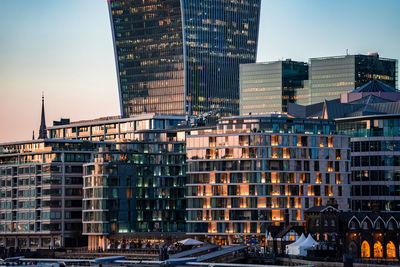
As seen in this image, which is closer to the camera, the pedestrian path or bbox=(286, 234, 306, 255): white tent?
bbox=(286, 234, 306, 255): white tent

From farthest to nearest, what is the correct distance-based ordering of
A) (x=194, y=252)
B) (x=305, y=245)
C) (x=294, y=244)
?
(x=194, y=252) → (x=294, y=244) → (x=305, y=245)

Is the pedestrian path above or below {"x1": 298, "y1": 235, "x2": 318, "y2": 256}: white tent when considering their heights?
A: below

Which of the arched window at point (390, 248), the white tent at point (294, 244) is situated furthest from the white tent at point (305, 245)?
the arched window at point (390, 248)

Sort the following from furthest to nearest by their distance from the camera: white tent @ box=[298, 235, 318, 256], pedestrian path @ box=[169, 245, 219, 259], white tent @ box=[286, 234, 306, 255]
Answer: pedestrian path @ box=[169, 245, 219, 259] < white tent @ box=[286, 234, 306, 255] < white tent @ box=[298, 235, 318, 256]

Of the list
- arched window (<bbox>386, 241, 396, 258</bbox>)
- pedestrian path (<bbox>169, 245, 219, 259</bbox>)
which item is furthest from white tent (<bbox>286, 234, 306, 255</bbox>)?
arched window (<bbox>386, 241, 396, 258</bbox>)

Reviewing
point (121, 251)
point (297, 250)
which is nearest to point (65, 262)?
point (121, 251)

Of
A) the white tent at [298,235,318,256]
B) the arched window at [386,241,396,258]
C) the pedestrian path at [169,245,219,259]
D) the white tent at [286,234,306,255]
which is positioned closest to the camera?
the white tent at [298,235,318,256]

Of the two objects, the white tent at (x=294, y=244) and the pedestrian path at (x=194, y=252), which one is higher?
the white tent at (x=294, y=244)

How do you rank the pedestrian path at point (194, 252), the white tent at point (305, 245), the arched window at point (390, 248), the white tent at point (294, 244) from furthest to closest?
the arched window at point (390, 248)
the pedestrian path at point (194, 252)
the white tent at point (294, 244)
the white tent at point (305, 245)

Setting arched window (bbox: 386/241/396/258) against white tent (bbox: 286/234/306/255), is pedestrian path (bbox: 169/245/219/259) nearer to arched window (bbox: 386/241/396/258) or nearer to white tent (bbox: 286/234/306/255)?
white tent (bbox: 286/234/306/255)

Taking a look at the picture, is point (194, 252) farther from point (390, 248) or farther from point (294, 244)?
point (390, 248)

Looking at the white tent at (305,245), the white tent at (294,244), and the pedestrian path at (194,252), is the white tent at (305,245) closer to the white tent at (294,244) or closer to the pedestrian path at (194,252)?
the white tent at (294,244)

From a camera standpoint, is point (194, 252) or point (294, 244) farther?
point (194, 252)

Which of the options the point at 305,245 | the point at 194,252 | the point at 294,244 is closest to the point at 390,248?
A: the point at 294,244
